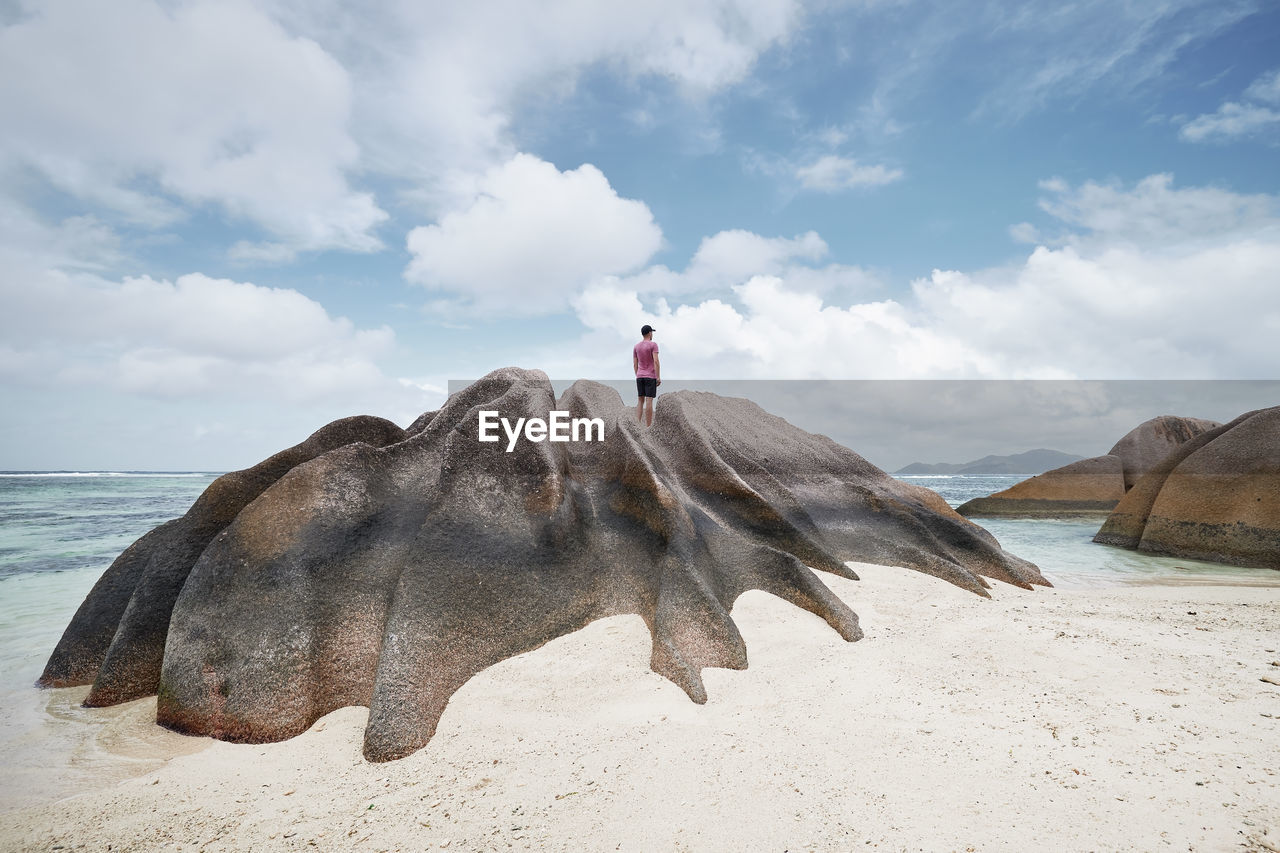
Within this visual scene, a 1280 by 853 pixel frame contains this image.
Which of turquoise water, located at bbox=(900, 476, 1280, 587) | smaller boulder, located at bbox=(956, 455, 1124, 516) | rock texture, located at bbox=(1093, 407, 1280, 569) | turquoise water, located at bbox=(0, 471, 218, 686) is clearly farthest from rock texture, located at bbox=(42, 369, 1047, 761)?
smaller boulder, located at bbox=(956, 455, 1124, 516)

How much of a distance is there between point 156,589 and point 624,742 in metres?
4.44

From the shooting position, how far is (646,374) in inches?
394

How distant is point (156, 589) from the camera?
509 cm

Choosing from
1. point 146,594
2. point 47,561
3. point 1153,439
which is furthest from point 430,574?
point 1153,439

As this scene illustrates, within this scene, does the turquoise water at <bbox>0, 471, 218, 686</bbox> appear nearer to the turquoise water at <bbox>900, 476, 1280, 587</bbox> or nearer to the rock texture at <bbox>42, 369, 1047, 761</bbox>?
the rock texture at <bbox>42, 369, 1047, 761</bbox>

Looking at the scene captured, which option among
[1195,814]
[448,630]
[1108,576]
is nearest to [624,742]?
[448,630]

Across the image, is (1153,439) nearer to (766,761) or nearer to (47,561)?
(766,761)

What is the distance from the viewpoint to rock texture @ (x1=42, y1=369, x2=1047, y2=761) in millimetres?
4152

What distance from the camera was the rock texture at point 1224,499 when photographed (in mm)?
10266

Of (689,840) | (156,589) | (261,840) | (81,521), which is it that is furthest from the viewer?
(81,521)

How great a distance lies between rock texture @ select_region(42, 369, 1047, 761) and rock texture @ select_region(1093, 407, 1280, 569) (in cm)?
782

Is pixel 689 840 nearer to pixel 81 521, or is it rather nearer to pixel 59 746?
pixel 59 746

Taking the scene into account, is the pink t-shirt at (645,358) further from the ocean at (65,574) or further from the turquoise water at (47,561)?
the turquoise water at (47,561)

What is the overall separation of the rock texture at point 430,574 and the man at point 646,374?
2.99 meters
